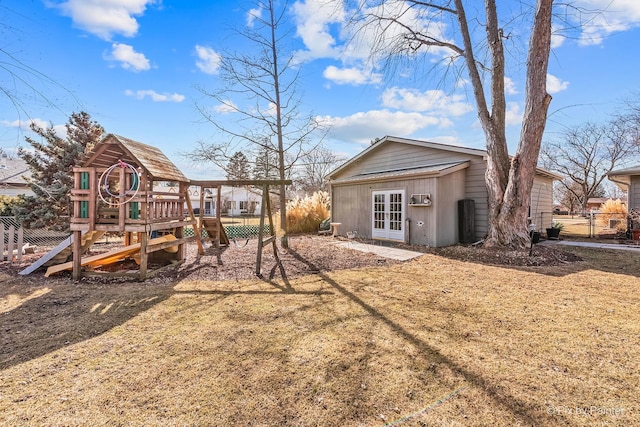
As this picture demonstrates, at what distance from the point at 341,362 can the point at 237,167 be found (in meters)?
11.1

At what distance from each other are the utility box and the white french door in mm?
1813

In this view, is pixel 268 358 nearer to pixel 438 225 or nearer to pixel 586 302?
pixel 586 302

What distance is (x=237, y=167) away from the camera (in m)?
12.4

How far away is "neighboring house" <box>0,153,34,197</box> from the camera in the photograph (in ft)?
47.8

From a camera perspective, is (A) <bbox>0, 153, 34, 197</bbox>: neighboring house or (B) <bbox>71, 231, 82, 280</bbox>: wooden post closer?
(B) <bbox>71, 231, 82, 280</bbox>: wooden post

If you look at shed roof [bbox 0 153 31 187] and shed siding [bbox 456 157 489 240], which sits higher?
shed roof [bbox 0 153 31 187]

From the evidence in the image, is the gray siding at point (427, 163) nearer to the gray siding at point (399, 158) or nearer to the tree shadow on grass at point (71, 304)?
the gray siding at point (399, 158)

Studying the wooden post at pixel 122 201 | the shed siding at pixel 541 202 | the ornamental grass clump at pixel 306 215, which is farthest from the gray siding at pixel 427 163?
the wooden post at pixel 122 201

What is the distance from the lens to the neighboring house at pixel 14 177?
14559 mm

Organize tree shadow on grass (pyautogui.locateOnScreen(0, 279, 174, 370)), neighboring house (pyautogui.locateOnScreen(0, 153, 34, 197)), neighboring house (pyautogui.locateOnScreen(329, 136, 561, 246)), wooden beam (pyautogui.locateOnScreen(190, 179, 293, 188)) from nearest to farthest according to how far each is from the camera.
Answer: tree shadow on grass (pyautogui.locateOnScreen(0, 279, 174, 370)), wooden beam (pyautogui.locateOnScreen(190, 179, 293, 188)), neighboring house (pyautogui.locateOnScreen(329, 136, 561, 246)), neighboring house (pyautogui.locateOnScreen(0, 153, 34, 197))

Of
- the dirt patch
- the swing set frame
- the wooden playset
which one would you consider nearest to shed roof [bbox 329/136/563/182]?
the dirt patch

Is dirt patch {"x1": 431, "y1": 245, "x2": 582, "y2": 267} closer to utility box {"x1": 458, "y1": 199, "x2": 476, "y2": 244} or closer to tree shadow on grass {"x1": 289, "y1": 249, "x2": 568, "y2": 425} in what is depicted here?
utility box {"x1": 458, "y1": 199, "x2": 476, "y2": 244}

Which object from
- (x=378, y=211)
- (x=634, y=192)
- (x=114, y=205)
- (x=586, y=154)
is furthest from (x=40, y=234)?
→ (x=586, y=154)

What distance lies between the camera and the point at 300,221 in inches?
507
